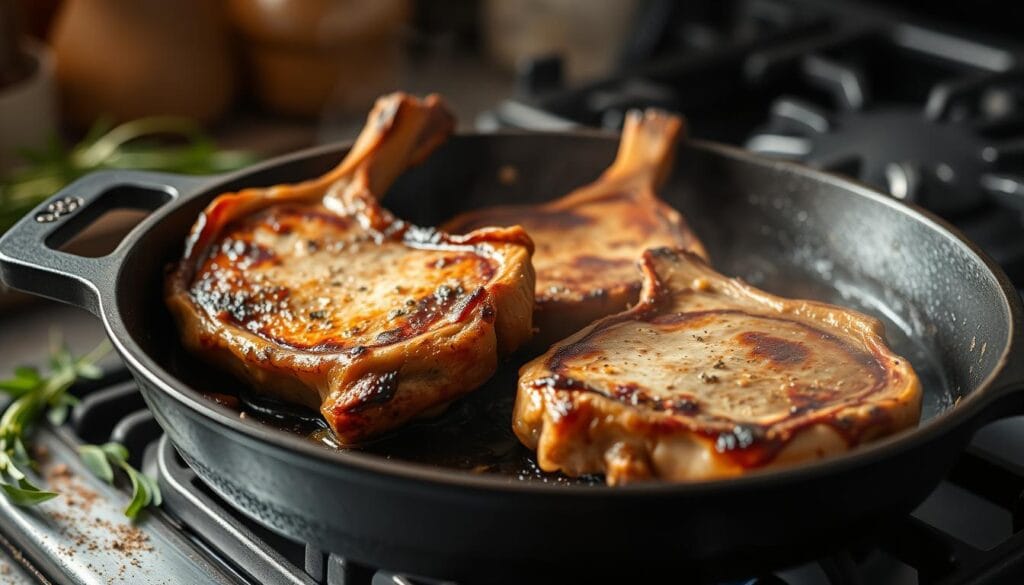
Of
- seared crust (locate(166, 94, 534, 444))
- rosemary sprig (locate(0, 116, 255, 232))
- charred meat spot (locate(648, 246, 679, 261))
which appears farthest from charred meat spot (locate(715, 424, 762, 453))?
rosemary sprig (locate(0, 116, 255, 232))

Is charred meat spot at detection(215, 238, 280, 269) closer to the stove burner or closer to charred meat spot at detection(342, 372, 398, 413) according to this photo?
charred meat spot at detection(342, 372, 398, 413)

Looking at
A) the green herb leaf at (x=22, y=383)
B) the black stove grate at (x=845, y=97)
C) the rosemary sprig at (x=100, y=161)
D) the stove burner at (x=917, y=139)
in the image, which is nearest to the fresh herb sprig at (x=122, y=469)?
the green herb leaf at (x=22, y=383)

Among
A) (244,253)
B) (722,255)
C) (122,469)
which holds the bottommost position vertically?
(122,469)

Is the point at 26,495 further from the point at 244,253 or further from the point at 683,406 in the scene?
the point at 683,406

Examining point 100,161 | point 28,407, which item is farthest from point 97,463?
point 100,161

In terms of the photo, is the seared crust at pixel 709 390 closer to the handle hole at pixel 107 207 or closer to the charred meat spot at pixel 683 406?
the charred meat spot at pixel 683 406

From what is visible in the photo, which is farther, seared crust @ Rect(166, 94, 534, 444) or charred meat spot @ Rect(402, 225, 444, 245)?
charred meat spot @ Rect(402, 225, 444, 245)
